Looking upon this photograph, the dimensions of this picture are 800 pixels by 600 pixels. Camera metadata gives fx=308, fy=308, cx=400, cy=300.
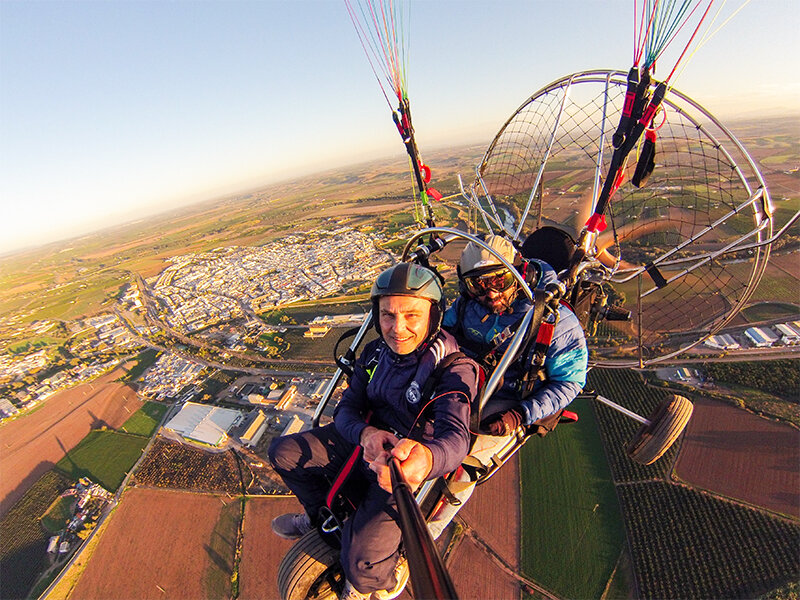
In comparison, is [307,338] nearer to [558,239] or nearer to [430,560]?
[558,239]

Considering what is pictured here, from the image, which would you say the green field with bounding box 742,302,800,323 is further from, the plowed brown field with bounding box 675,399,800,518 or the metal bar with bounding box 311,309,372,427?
the metal bar with bounding box 311,309,372,427

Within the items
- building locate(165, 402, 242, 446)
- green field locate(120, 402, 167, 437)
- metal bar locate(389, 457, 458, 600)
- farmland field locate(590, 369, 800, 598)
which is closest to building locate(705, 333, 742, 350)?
farmland field locate(590, 369, 800, 598)

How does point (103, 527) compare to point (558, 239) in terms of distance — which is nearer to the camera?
point (558, 239)

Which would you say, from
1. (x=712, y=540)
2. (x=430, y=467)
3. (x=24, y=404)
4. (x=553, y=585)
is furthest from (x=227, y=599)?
(x=24, y=404)

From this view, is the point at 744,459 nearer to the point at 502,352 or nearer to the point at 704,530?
the point at 704,530

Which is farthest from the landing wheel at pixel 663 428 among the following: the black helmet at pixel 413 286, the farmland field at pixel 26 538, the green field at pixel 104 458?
the green field at pixel 104 458

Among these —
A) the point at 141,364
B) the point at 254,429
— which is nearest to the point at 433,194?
the point at 254,429
